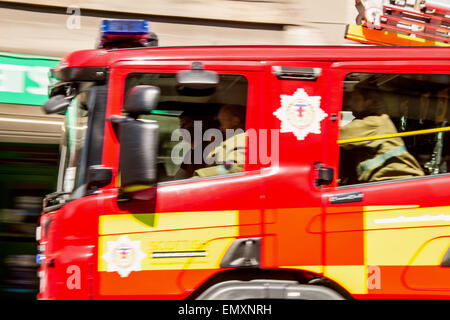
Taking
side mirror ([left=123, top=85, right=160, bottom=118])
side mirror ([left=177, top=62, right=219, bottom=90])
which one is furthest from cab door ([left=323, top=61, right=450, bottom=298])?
side mirror ([left=123, top=85, right=160, bottom=118])

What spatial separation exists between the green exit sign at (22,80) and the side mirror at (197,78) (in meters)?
4.50

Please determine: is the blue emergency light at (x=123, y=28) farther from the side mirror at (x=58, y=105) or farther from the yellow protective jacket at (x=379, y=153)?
the yellow protective jacket at (x=379, y=153)

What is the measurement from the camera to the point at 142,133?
11.0ft

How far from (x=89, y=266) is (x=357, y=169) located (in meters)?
1.67

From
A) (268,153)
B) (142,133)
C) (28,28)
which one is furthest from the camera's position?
(28,28)

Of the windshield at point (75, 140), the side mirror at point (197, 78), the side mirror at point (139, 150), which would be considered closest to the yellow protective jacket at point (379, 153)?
the side mirror at point (197, 78)

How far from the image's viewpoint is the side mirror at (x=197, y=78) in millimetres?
3578

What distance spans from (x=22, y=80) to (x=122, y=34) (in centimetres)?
416

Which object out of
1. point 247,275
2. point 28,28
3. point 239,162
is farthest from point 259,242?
point 28,28

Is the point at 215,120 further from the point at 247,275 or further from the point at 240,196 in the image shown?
the point at 247,275

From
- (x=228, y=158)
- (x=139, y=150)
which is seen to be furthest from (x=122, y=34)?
(x=228, y=158)

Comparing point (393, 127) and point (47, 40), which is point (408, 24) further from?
point (47, 40)

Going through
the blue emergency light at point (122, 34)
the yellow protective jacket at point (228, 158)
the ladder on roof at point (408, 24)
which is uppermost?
the ladder on roof at point (408, 24)
